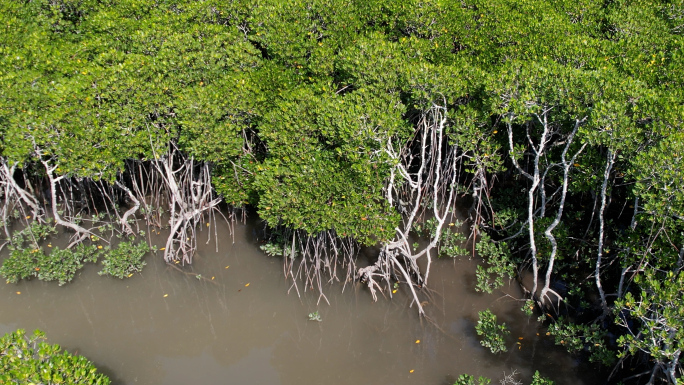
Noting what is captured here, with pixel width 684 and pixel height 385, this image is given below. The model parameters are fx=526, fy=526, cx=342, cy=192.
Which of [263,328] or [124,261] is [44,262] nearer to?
[124,261]

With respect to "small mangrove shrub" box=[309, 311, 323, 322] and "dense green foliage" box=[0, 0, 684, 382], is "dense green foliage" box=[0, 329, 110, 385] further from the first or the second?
"small mangrove shrub" box=[309, 311, 323, 322]

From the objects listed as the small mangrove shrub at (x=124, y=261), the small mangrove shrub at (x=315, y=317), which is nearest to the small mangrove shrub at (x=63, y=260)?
the small mangrove shrub at (x=124, y=261)

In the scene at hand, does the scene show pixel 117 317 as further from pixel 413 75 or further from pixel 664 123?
pixel 664 123

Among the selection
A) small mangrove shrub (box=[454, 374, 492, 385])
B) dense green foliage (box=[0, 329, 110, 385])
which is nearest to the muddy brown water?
small mangrove shrub (box=[454, 374, 492, 385])

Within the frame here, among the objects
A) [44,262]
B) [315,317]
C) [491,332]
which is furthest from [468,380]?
[44,262]

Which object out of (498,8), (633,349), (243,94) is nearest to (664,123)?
(633,349)
